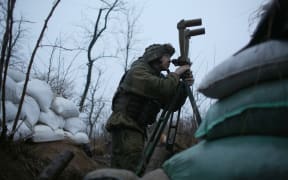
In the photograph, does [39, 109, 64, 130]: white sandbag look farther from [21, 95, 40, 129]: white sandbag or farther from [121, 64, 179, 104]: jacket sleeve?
[121, 64, 179, 104]: jacket sleeve

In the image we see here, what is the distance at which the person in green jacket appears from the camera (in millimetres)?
2119

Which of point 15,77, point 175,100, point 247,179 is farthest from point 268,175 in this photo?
point 15,77

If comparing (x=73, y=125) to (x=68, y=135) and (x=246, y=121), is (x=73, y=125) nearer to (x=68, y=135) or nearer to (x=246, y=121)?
(x=68, y=135)

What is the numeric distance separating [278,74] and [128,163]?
161 cm

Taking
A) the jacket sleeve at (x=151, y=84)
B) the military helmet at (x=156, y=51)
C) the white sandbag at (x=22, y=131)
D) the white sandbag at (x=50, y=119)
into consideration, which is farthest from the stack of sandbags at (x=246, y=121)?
the white sandbag at (x=50, y=119)

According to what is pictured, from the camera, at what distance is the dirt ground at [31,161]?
2.12 meters

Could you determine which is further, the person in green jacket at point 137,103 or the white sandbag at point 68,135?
the white sandbag at point 68,135

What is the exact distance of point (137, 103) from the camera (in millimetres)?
2225

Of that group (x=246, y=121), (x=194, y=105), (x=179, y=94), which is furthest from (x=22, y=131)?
(x=246, y=121)

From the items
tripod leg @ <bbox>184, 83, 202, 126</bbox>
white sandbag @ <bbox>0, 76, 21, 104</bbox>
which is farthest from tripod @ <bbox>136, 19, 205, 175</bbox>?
white sandbag @ <bbox>0, 76, 21, 104</bbox>

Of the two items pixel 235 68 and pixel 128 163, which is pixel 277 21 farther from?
pixel 128 163

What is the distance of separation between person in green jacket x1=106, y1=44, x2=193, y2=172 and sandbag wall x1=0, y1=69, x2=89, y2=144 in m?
0.87

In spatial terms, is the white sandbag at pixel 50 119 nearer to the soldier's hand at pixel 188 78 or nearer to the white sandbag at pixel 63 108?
the white sandbag at pixel 63 108

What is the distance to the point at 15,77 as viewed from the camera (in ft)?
11.1
